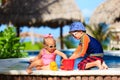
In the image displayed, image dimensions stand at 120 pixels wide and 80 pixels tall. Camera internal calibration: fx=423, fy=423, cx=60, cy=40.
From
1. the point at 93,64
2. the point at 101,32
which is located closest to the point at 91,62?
the point at 93,64

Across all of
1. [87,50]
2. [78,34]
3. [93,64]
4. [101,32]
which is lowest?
[93,64]

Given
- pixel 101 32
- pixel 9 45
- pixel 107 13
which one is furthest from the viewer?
pixel 101 32

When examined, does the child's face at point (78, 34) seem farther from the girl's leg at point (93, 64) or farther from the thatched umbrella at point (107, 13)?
the thatched umbrella at point (107, 13)

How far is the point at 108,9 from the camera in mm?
18016

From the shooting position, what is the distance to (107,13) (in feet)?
58.7

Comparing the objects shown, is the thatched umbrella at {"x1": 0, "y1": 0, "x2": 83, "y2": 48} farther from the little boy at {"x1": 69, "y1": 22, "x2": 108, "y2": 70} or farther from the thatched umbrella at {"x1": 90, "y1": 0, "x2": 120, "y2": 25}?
the little boy at {"x1": 69, "y1": 22, "x2": 108, "y2": 70}

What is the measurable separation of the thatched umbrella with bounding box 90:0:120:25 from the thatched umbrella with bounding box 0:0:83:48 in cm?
120

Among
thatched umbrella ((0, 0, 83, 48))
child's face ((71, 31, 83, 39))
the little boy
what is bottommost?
the little boy

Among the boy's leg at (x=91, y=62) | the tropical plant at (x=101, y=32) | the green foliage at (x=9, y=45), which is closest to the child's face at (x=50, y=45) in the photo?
the boy's leg at (x=91, y=62)

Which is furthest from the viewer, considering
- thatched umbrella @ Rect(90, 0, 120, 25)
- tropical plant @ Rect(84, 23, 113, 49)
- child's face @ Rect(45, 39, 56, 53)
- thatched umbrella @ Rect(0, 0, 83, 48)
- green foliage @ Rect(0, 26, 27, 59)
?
tropical plant @ Rect(84, 23, 113, 49)

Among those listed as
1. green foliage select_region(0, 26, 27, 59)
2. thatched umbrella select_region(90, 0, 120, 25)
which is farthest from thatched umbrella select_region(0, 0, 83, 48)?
green foliage select_region(0, 26, 27, 59)

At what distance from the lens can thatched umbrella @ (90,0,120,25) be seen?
57.5 ft

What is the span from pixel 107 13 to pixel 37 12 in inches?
123

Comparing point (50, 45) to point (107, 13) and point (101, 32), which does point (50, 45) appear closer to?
point (107, 13)
